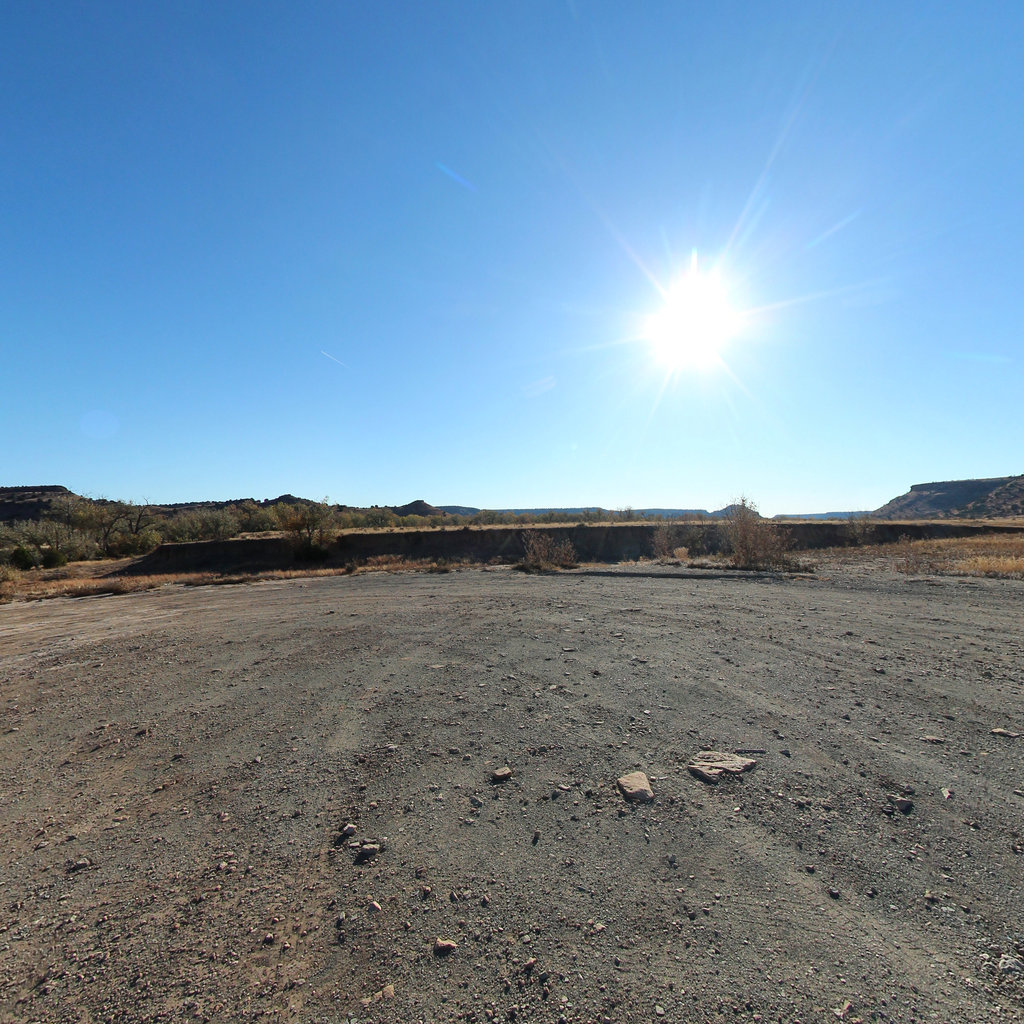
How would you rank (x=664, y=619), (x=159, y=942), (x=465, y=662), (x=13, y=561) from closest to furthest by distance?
1. (x=159, y=942)
2. (x=465, y=662)
3. (x=664, y=619)
4. (x=13, y=561)

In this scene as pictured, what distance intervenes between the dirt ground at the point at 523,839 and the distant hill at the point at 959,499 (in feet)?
288

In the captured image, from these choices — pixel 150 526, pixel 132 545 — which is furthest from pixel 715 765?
pixel 150 526

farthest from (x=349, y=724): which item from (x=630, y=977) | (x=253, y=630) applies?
(x=253, y=630)

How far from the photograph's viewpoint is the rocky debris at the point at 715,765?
3.54 metres

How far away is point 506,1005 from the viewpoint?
6.35 feet

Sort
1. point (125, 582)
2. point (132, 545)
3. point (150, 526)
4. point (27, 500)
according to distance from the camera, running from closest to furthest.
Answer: point (125, 582)
point (132, 545)
point (150, 526)
point (27, 500)

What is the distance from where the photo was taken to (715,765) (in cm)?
366

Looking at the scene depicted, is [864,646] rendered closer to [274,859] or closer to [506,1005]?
[506,1005]

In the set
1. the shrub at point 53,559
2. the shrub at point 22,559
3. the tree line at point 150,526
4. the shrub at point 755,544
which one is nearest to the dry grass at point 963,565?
the shrub at point 755,544

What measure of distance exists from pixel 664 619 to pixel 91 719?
7.79 meters

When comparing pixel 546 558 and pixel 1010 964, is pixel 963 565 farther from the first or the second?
pixel 1010 964

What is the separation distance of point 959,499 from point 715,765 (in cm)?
13257

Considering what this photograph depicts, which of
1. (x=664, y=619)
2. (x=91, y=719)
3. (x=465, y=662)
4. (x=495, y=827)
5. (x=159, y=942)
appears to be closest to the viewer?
(x=159, y=942)

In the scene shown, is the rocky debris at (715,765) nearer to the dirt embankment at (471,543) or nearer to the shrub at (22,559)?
the dirt embankment at (471,543)
